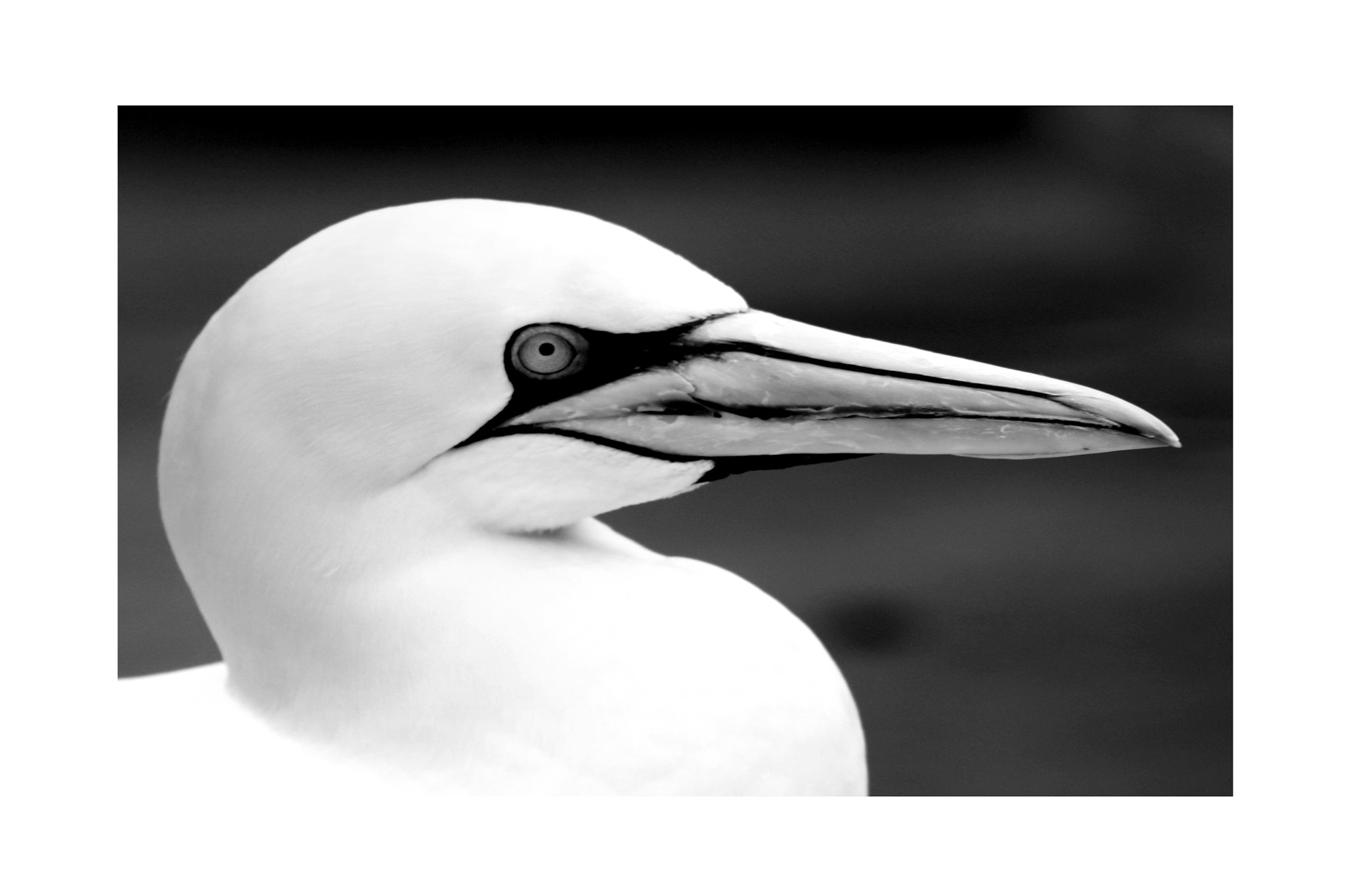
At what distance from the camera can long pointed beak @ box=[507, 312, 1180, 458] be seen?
2.11 m

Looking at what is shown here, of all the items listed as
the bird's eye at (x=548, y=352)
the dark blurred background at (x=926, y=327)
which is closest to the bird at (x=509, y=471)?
the bird's eye at (x=548, y=352)

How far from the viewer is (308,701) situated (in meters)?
2.18

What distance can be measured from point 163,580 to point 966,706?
82.3 inches

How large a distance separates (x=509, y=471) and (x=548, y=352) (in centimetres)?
18

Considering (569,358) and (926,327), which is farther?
(926,327)

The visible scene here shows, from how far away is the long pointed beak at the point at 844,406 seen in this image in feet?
6.93

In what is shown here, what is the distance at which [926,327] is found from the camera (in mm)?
4227

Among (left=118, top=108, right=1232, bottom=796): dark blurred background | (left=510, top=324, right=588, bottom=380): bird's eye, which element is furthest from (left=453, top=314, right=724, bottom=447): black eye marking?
(left=118, top=108, right=1232, bottom=796): dark blurred background

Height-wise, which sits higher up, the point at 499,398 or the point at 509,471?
the point at 499,398

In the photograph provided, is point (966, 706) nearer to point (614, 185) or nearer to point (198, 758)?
point (614, 185)

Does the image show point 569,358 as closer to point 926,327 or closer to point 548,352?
point 548,352

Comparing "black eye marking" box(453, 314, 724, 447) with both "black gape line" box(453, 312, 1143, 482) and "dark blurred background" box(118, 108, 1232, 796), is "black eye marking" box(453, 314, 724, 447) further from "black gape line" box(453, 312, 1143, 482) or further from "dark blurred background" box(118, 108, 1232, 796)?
"dark blurred background" box(118, 108, 1232, 796)

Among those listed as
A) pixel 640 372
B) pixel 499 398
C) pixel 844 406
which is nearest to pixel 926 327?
pixel 844 406

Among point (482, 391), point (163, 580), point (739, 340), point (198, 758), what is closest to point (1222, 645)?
point (739, 340)
